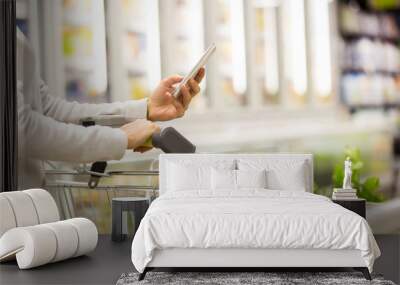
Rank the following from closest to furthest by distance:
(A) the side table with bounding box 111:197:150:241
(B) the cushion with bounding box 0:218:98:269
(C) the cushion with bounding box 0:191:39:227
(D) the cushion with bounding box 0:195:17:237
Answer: (B) the cushion with bounding box 0:218:98:269
(D) the cushion with bounding box 0:195:17:237
(C) the cushion with bounding box 0:191:39:227
(A) the side table with bounding box 111:197:150:241

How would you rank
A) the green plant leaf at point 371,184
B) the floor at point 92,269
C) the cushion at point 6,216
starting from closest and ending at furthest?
1. the floor at point 92,269
2. the cushion at point 6,216
3. the green plant leaf at point 371,184

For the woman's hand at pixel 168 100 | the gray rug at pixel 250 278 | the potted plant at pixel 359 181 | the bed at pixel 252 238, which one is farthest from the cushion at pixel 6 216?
the potted plant at pixel 359 181

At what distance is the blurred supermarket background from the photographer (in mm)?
7148

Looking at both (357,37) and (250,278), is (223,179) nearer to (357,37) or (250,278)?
(250,278)

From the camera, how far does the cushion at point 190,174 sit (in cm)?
627

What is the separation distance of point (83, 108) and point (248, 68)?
1.65 metres

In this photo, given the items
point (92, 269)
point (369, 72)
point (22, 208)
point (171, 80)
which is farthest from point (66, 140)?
point (369, 72)

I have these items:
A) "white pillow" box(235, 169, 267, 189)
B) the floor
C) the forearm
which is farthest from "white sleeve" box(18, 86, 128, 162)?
"white pillow" box(235, 169, 267, 189)

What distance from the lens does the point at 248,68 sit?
740 cm

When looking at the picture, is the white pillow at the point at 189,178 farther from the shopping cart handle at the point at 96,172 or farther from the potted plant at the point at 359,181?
the potted plant at the point at 359,181

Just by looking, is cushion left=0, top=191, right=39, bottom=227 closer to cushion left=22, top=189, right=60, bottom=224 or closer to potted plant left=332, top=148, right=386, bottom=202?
cushion left=22, top=189, right=60, bottom=224

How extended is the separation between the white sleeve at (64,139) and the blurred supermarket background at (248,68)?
134mm

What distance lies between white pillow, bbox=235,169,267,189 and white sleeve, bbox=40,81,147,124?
55.7 inches

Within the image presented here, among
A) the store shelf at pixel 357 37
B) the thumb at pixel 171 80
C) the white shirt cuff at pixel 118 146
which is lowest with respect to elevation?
the white shirt cuff at pixel 118 146
